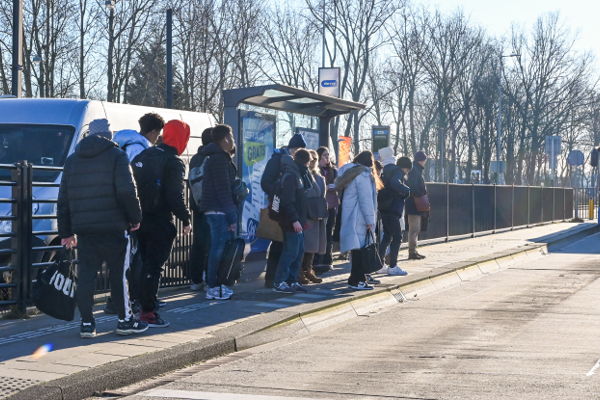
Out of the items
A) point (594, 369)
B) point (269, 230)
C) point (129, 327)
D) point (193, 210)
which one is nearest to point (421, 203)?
point (269, 230)

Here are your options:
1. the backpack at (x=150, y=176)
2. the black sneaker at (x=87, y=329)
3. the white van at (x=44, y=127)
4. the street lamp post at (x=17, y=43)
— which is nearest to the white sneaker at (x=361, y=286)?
the white van at (x=44, y=127)

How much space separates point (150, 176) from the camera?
8.47 m

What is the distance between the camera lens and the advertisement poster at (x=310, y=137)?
14.6 m

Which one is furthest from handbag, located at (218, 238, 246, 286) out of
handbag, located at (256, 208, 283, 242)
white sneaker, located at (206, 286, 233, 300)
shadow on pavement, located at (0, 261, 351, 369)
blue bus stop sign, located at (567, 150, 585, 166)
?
blue bus stop sign, located at (567, 150, 585, 166)

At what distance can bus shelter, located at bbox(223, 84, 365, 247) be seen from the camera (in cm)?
1236

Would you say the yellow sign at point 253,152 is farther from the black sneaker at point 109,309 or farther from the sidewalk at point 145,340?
the black sneaker at point 109,309

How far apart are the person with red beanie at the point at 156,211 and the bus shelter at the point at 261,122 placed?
3.74m

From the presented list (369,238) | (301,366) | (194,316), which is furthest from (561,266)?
(301,366)

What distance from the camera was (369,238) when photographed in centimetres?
1184

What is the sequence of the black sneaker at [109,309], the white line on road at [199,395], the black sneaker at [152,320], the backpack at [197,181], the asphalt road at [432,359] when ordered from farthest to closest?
the backpack at [197,181]
the black sneaker at [109,309]
the black sneaker at [152,320]
the asphalt road at [432,359]
the white line on road at [199,395]

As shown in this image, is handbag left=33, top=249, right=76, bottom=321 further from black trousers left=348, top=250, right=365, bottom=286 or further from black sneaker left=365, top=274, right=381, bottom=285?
black sneaker left=365, top=274, right=381, bottom=285

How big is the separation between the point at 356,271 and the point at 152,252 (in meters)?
3.85

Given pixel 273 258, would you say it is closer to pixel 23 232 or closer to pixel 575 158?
pixel 23 232

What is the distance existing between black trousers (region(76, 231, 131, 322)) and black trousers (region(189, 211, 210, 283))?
313 centimetres
